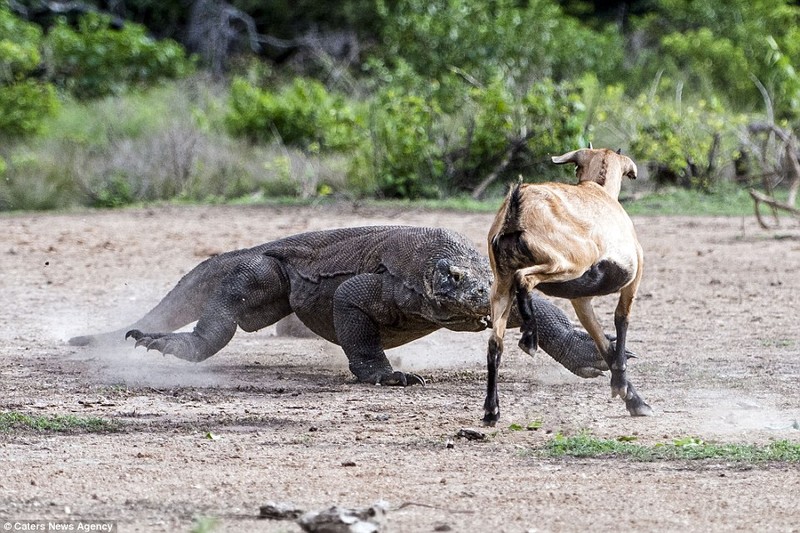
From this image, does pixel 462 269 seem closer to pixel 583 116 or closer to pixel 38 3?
pixel 583 116

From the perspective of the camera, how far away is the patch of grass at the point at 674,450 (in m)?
5.25

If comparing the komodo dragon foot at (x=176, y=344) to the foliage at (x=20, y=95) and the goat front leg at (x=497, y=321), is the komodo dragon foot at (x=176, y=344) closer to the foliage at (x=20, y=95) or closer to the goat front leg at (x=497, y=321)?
the goat front leg at (x=497, y=321)

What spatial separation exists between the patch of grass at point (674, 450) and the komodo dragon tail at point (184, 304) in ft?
11.3

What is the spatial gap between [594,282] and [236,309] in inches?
112

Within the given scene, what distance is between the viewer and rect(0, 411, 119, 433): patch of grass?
5871 mm

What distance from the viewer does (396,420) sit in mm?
6199

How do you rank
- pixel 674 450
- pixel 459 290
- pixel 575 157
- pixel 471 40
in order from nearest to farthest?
pixel 674 450, pixel 575 157, pixel 459 290, pixel 471 40

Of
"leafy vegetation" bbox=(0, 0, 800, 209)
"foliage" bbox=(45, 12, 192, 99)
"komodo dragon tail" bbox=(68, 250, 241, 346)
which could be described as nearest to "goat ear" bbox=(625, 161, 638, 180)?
"komodo dragon tail" bbox=(68, 250, 241, 346)

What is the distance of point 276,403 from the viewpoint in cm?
670

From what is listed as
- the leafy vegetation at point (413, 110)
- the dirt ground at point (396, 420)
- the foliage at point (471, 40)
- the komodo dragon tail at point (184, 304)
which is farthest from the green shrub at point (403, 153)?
the komodo dragon tail at point (184, 304)

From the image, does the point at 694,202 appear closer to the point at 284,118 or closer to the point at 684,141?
the point at 684,141

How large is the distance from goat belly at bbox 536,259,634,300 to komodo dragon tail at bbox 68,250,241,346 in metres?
3.10

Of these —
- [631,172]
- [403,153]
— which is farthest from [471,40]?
[631,172]

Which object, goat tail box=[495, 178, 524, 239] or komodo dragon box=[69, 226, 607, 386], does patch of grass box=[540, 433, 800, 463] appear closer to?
goat tail box=[495, 178, 524, 239]
